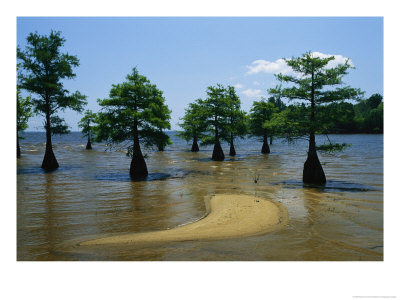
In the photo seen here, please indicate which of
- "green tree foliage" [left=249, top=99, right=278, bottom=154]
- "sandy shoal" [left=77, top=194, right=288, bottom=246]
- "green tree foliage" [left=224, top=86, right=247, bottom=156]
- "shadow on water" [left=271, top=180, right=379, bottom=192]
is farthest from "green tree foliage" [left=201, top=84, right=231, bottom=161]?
"sandy shoal" [left=77, top=194, right=288, bottom=246]

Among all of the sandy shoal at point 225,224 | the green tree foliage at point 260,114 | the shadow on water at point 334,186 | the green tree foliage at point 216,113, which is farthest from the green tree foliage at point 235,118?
the sandy shoal at point 225,224

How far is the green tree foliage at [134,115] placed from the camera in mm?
19812

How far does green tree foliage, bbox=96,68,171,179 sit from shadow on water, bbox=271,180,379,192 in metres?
8.89

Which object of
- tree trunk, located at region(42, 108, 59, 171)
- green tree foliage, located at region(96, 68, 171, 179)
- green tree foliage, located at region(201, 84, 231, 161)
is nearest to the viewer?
green tree foliage, located at region(96, 68, 171, 179)

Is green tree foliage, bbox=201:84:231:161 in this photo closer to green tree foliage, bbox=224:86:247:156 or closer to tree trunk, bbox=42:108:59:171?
green tree foliage, bbox=224:86:247:156

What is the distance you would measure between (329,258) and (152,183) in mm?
13009

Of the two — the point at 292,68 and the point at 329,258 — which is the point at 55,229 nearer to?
the point at 329,258

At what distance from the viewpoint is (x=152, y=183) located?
59.9ft

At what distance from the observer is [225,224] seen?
9.23 meters

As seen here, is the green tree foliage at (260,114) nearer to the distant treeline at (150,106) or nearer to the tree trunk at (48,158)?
the distant treeline at (150,106)

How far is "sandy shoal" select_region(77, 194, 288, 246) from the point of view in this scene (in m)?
7.93

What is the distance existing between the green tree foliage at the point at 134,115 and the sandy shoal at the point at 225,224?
30.4 ft

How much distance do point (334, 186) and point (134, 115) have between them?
1271cm
